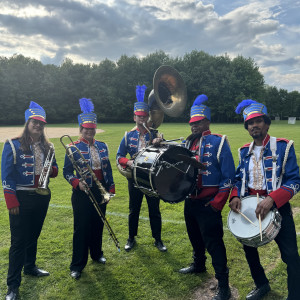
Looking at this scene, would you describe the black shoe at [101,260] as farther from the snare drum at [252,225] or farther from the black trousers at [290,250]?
the black trousers at [290,250]

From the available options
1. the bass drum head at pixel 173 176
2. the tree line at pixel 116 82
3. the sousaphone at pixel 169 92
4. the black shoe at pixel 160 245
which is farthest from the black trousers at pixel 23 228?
the tree line at pixel 116 82

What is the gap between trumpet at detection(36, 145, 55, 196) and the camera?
3.53 meters

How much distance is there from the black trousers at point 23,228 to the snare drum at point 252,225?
102 inches

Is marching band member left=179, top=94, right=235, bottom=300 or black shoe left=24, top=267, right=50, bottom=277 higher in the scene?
marching band member left=179, top=94, right=235, bottom=300

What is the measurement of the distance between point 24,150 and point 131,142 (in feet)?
5.81

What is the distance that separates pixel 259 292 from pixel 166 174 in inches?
74.1

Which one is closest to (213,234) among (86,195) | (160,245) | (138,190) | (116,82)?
(160,245)

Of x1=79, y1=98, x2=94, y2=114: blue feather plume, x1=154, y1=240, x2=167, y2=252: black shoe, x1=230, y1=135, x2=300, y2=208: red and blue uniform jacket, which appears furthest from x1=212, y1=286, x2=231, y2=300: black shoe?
x1=79, y1=98, x2=94, y2=114: blue feather plume

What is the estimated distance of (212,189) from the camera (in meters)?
3.52

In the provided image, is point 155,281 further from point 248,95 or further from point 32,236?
point 248,95

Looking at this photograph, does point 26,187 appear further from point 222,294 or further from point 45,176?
point 222,294

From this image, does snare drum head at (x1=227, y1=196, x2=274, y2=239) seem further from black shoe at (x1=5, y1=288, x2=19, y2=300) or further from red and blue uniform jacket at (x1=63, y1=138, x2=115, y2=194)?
black shoe at (x1=5, y1=288, x2=19, y2=300)

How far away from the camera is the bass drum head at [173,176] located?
329 cm

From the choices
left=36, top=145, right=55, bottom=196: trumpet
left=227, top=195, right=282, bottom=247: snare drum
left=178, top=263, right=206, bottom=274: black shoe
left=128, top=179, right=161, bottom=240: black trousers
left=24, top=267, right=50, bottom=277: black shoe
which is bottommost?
left=24, top=267, right=50, bottom=277: black shoe
